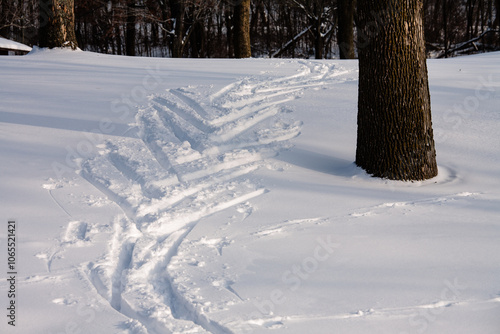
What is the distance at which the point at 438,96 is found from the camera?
7016 millimetres

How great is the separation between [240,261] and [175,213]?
3.15ft

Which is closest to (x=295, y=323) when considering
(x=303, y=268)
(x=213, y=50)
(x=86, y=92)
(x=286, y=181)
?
(x=303, y=268)

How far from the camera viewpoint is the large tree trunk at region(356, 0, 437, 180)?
475 centimetres

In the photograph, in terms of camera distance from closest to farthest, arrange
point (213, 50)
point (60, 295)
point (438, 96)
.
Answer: point (60, 295)
point (438, 96)
point (213, 50)

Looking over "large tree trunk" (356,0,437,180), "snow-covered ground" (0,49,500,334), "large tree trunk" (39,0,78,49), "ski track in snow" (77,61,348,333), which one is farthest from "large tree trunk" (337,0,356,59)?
"large tree trunk" (356,0,437,180)

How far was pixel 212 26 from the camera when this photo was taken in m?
29.6

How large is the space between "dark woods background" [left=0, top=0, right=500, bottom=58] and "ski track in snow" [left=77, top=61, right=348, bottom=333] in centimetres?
841

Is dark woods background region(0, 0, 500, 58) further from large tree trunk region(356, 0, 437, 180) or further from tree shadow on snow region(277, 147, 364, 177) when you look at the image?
large tree trunk region(356, 0, 437, 180)

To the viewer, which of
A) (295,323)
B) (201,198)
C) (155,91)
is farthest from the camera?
(155,91)

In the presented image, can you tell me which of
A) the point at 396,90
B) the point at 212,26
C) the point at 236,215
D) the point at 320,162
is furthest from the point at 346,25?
the point at 212,26

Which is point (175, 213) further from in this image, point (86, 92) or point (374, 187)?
point (86, 92)

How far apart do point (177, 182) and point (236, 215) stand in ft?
3.06

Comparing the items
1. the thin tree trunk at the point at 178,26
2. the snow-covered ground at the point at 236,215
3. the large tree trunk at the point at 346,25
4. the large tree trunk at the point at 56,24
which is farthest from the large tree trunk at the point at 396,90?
the thin tree trunk at the point at 178,26

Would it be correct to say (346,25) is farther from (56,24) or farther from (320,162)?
(320,162)
